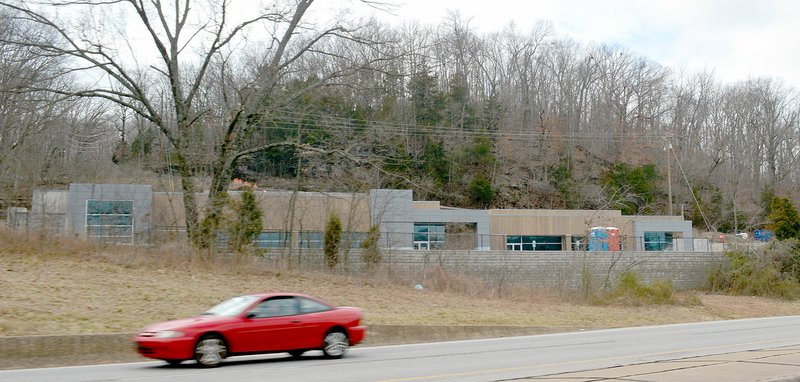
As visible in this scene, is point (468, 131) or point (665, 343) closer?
point (665, 343)

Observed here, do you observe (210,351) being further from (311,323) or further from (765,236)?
(765,236)

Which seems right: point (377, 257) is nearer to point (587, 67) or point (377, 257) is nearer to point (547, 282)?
point (547, 282)

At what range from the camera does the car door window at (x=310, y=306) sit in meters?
16.0

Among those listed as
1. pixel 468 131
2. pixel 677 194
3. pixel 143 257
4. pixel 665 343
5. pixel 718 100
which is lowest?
pixel 665 343

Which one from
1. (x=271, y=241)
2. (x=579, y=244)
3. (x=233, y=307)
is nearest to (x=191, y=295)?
(x=233, y=307)

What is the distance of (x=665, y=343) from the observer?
64.4ft

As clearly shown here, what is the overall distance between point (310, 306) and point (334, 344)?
93cm

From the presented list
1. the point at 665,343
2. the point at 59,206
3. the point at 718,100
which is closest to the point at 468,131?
the point at 718,100

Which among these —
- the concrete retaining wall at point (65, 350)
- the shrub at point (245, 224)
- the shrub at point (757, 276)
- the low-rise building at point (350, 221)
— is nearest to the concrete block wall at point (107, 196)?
the low-rise building at point (350, 221)

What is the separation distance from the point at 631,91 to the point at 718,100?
1207 cm

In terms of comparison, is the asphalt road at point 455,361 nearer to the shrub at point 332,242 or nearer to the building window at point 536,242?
the shrub at point 332,242

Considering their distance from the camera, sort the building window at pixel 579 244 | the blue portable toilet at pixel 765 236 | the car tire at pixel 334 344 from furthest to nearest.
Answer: the blue portable toilet at pixel 765 236 → the building window at pixel 579 244 → the car tire at pixel 334 344

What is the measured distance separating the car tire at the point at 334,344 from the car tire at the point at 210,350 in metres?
2.20

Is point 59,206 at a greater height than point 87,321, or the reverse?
point 59,206
